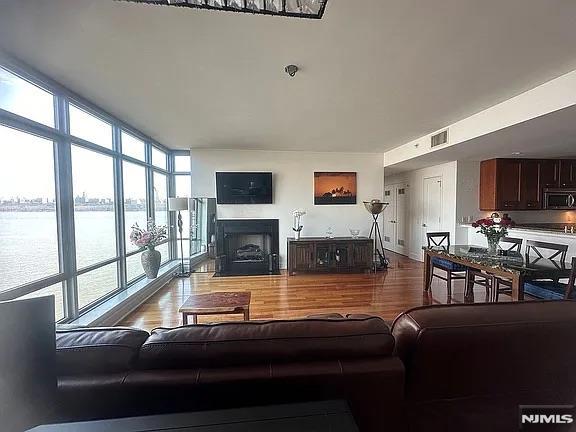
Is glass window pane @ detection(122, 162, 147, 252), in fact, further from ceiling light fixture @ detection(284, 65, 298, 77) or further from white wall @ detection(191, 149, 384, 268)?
ceiling light fixture @ detection(284, 65, 298, 77)

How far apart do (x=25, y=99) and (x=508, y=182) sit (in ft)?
23.5

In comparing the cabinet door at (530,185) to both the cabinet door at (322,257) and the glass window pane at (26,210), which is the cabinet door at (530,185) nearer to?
the cabinet door at (322,257)

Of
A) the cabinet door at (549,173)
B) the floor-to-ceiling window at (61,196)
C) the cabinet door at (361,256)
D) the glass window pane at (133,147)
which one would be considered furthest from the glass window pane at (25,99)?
the cabinet door at (549,173)

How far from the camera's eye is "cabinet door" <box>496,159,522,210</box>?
540 centimetres

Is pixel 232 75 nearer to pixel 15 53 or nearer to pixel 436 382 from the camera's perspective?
pixel 15 53

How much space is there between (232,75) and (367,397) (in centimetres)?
262

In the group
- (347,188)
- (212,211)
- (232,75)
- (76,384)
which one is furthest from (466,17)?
(212,211)

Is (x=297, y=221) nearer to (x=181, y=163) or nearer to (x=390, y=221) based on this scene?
(x=181, y=163)

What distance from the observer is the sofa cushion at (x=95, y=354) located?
0.96 m

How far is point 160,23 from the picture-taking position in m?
1.86

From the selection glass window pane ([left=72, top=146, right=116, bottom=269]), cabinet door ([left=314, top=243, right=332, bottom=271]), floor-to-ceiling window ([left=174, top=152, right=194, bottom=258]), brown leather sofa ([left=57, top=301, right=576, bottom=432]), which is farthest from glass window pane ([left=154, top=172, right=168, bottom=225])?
brown leather sofa ([left=57, top=301, right=576, bottom=432])

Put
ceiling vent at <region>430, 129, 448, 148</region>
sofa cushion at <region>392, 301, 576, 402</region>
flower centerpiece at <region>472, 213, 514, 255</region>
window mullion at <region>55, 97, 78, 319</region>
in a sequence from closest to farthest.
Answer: sofa cushion at <region>392, 301, 576, 402</region> → window mullion at <region>55, 97, 78, 319</region> → flower centerpiece at <region>472, 213, 514, 255</region> → ceiling vent at <region>430, 129, 448, 148</region>

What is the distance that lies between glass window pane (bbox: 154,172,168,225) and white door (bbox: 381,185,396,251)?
5.63 meters

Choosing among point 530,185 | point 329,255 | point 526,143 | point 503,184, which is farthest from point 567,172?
point 329,255
